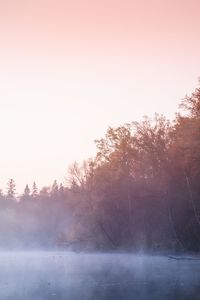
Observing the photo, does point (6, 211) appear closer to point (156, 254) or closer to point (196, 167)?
point (156, 254)

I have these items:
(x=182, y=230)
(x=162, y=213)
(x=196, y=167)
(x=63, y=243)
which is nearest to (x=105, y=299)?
(x=196, y=167)

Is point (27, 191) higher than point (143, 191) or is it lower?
higher


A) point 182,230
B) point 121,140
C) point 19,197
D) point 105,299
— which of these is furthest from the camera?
point 19,197

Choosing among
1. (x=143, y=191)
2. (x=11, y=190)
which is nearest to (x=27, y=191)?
(x=11, y=190)

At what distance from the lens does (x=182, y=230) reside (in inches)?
1633

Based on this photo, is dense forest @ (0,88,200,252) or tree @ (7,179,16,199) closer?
dense forest @ (0,88,200,252)

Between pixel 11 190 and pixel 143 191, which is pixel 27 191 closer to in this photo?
pixel 11 190

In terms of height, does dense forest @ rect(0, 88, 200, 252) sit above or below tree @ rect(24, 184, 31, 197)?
below

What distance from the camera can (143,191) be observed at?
1875 inches

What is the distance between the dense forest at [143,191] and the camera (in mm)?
39781

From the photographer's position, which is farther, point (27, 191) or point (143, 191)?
point (27, 191)

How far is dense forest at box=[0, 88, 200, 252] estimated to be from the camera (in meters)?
39.8

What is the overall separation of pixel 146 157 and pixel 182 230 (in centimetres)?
959

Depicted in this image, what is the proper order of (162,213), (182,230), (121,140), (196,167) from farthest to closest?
(121,140)
(162,213)
(182,230)
(196,167)
